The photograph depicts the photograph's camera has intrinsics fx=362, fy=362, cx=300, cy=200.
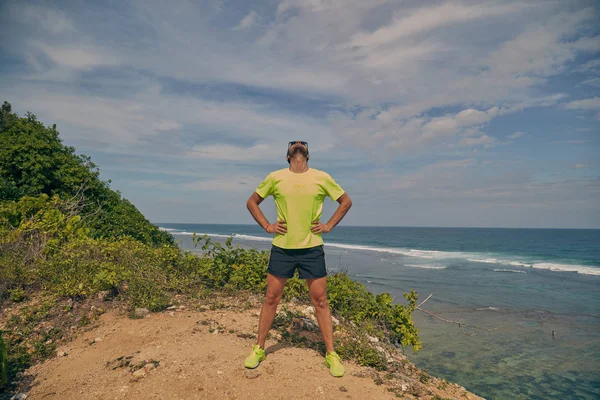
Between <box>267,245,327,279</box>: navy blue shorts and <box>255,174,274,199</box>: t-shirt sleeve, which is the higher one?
<box>255,174,274,199</box>: t-shirt sleeve

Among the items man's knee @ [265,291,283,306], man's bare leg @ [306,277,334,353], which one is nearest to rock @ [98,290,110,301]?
man's knee @ [265,291,283,306]

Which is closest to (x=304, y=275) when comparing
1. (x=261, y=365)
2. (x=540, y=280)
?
(x=261, y=365)

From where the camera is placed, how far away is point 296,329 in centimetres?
521

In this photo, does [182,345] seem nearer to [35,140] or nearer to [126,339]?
[126,339]

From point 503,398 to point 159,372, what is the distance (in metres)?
6.34

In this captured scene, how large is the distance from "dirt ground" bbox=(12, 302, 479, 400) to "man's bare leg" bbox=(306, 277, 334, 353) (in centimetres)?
38

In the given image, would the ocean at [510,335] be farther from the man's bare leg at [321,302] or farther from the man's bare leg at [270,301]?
the man's bare leg at [321,302]

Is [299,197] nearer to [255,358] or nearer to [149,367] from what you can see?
[255,358]

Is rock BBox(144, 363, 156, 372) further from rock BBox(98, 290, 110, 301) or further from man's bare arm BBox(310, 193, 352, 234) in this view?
rock BBox(98, 290, 110, 301)

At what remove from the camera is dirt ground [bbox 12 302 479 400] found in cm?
355

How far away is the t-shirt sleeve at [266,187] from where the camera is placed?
12.8ft

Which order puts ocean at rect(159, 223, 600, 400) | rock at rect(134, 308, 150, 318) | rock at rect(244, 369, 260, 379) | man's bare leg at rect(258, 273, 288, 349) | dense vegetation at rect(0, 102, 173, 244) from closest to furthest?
rock at rect(244, 369, 260, 379) < man's bare leg at rect(258, 273, 288, 349) < rock at rect(134, 308, 150, 318) < ocean at rect(159, 223, 600, 400) < dense vegetation at rect(0, 102, 173, 244)

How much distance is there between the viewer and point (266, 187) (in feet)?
12.9

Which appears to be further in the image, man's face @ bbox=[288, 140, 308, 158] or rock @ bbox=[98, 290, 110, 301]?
rock @ bbox=[98, 290, 110, 301]
